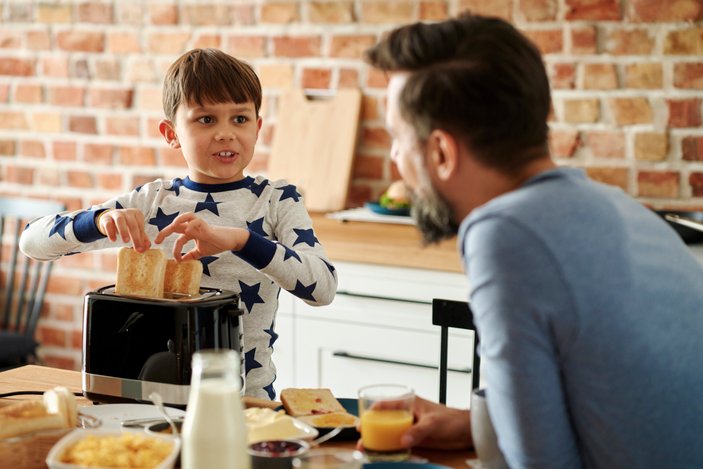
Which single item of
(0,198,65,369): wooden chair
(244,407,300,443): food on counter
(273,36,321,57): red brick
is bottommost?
(0,198,65,369): wooden chair

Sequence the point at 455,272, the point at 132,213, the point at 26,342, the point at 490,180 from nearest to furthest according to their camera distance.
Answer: the point at 490,180 < the point at 132,213 < the point at 455,272 < the point at 26,342

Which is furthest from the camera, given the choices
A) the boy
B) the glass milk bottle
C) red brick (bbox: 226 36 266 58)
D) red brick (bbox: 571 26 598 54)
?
red brick (bbox: 226 36 266 58)

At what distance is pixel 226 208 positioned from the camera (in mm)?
1771

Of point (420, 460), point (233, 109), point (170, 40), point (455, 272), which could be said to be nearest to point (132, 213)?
point (233, 109)

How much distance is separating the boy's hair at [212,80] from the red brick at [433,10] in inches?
48.6

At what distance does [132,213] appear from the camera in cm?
156

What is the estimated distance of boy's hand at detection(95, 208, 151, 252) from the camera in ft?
5.02

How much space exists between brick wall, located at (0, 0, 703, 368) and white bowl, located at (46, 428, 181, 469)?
6.24 ft

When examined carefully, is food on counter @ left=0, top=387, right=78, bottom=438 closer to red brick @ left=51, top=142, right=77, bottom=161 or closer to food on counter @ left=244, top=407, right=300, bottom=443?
food on counter @ left=244, top=407, right=300, bottom=443

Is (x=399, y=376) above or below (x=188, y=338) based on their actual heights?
below

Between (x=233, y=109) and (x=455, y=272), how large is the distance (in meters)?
0.91

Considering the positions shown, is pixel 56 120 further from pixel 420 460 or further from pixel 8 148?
pixel 420 460

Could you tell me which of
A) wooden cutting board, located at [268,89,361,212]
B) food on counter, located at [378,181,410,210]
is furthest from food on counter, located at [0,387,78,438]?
wooden cutting board, located at [268,89,361,212]

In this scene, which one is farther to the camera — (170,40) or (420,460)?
(170,40)
